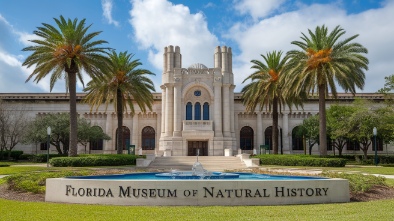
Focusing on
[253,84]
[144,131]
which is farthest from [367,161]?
[144,131]

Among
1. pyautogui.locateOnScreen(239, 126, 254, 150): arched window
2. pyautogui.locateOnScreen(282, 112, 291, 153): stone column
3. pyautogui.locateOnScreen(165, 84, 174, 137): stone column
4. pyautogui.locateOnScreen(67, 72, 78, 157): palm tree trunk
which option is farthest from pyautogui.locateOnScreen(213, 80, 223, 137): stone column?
pyautogui.locateOnScreen(67, 72, 78, 157): palm tree trunk

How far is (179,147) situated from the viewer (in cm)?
5106

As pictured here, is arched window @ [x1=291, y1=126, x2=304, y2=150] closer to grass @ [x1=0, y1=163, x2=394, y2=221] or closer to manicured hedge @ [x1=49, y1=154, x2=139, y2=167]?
manicured hedge @ [x1=49, y1=154, x2=139, y2=167]

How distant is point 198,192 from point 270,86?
32110 millimetres

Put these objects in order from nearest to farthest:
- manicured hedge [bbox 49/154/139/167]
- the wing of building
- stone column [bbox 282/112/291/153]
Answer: manicured hedge [bbox 49/154/139/167], the wing of building, stone column [bbox 282/112/291/153]

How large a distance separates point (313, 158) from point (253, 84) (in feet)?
42.0

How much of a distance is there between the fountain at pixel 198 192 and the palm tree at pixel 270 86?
97.1 ft

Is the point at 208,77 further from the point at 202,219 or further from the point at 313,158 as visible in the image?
the point at 202,219

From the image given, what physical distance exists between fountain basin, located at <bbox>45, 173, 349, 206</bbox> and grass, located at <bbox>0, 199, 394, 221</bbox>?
0.63 meters

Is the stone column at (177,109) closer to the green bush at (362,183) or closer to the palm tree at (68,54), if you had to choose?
the palm tree at (68,54)

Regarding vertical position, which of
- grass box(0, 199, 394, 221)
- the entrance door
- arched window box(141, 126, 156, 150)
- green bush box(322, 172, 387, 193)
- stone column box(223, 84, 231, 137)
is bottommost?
grass box(0, 199, 394, 221)

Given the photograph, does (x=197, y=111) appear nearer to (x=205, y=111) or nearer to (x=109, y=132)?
(x=205, y=111)

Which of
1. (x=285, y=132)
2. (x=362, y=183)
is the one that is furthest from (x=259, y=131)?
(x=362, y=183)

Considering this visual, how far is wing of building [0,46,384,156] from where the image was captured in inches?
2039
